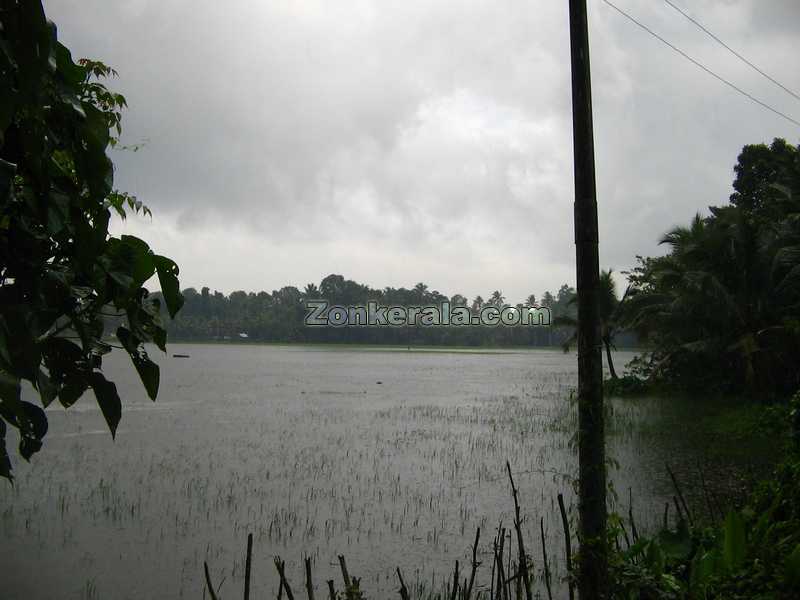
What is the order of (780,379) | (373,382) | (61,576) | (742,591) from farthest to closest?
(373,382)
(780,379)
(61,576)
(742,591)

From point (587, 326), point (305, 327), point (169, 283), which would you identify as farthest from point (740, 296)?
point (305, 327)

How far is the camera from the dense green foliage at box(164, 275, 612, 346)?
92312mm

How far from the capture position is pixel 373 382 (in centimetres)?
3102

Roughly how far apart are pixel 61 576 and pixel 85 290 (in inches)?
225

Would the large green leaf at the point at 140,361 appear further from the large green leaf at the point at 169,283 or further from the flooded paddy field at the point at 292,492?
the flooded paddy field at the point at 292,492

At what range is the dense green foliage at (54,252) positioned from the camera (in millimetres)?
1027

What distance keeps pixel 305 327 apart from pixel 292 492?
8450 cm

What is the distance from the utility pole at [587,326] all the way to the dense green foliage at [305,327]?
285 feet

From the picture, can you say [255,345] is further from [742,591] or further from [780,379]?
[742,591]

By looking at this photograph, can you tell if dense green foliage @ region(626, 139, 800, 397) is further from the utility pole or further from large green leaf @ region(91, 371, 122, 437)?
large green leaf @ region(91, 371, 122, 437)

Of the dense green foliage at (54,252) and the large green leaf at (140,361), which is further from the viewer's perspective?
the large green leaf at (140,361)

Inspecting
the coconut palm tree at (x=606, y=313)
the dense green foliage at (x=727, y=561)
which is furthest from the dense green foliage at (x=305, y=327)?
the dense green foliage at (x=727, y=561)

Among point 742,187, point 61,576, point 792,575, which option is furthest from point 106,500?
point 742,187

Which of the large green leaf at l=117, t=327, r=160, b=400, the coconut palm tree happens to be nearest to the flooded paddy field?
the large green leaf at l=117, t=327, r=160, b=400
